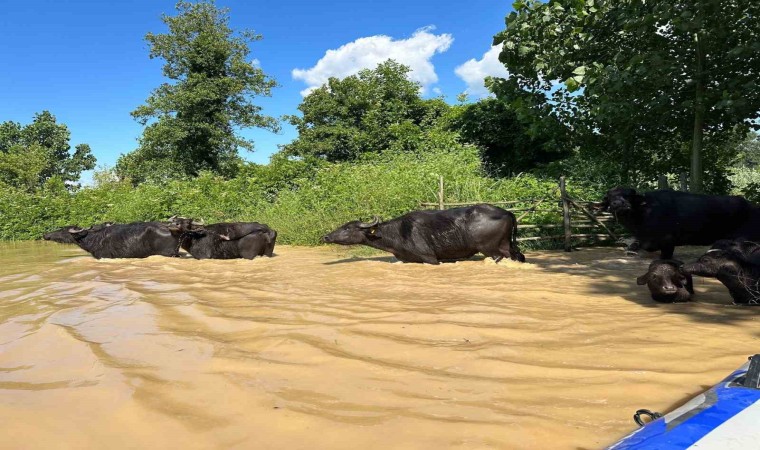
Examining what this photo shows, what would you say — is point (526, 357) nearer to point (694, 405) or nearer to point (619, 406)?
point (619, 406)

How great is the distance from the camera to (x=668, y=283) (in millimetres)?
4438

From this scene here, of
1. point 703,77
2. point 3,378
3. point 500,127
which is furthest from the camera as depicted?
point 500,127

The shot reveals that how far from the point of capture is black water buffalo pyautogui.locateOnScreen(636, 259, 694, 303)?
442 cm

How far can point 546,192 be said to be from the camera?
1031cm

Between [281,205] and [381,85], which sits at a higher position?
[381,85]

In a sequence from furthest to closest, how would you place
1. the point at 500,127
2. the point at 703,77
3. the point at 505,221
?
the point at 500,127 < the point at 703,77 < the point at 505,221

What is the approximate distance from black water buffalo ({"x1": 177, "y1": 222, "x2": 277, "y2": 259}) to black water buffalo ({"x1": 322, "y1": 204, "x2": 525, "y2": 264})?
7.67ft

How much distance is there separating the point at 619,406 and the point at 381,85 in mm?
23276

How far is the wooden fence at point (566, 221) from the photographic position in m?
9.58

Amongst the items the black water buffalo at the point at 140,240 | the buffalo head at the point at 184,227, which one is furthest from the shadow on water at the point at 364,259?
the black water buffalo at the point at 140,240

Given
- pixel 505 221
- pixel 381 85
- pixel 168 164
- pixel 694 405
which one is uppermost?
pixel 381 85

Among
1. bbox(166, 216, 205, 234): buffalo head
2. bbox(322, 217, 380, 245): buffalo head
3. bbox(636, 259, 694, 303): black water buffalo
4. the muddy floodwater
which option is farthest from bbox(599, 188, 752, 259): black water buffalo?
bbox(166, 216, 205, 234): buffalo head

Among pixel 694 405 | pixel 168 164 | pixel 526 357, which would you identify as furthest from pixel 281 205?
pixel 694 405

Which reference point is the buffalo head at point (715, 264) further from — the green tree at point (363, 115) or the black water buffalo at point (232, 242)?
the green tree at point (363, 115)
